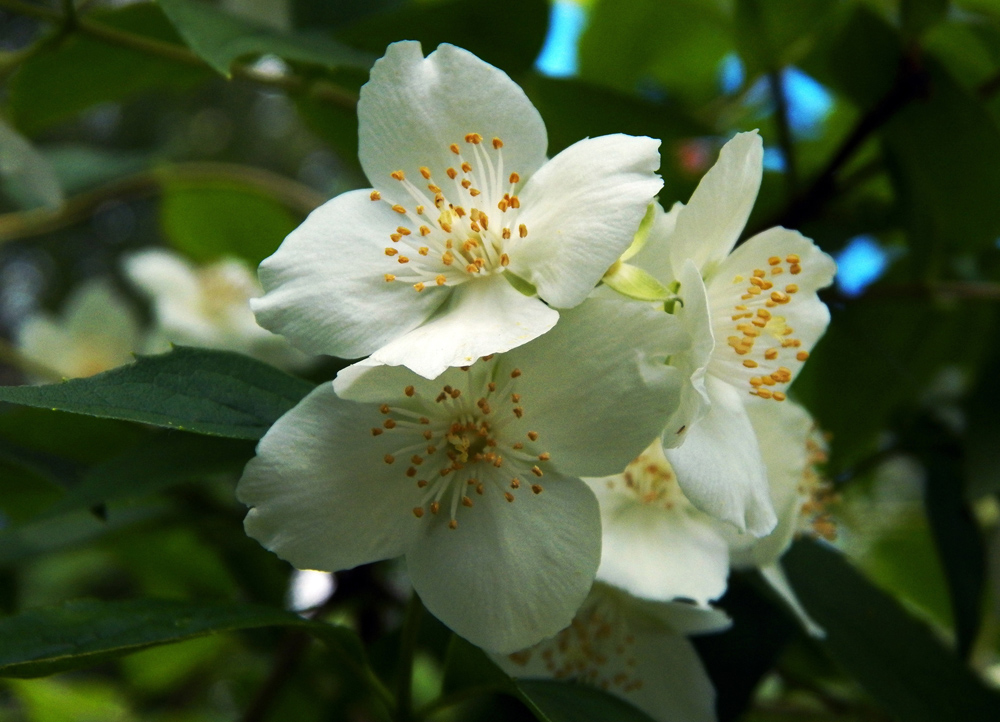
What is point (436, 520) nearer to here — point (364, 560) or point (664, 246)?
point (364, 560)

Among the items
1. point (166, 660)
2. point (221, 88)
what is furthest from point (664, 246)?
point (221, 88)

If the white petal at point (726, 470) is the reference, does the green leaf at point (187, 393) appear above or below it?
below

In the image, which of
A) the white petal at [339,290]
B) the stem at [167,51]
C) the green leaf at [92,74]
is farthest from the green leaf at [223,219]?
the white petal at [339,290]

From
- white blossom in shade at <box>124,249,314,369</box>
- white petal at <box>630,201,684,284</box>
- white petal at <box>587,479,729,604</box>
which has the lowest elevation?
white blossom in shade at <box>124,249,314,369</box>

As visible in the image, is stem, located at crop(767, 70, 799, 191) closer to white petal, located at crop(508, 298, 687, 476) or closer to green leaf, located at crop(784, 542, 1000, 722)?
green leaf, located at crop(784, 542, 1000, 722)

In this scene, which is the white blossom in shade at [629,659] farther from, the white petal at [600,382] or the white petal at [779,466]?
the white petal at [600,382]

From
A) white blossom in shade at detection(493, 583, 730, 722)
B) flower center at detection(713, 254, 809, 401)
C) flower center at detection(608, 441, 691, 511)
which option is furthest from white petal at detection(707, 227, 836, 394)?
white blossom in shade at detection(493, 583, 730, 722)
